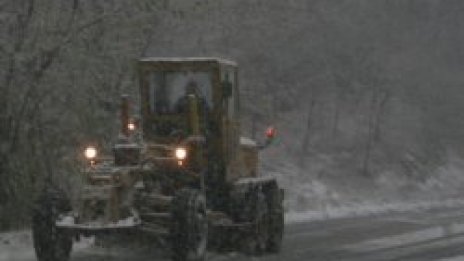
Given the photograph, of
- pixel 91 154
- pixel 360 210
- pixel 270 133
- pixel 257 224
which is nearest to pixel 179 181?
pixel 91 154

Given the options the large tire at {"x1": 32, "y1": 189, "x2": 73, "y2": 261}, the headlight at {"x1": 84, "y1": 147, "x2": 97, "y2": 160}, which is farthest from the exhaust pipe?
the large tire at {"x1": 32, "y1": 189, "x2": 73, "y2": 261}

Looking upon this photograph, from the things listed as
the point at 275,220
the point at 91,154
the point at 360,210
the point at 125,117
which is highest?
the point at 125,117

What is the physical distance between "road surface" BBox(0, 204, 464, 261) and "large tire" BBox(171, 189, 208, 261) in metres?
1.62

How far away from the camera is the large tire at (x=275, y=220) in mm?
17141

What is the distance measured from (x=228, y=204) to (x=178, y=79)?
6.89ft

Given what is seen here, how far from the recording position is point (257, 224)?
16578mm

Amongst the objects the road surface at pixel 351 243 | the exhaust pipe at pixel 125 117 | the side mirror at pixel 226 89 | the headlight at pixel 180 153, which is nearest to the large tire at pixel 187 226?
the headlight at pixel 180 153

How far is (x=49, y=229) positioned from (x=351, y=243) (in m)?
7.00

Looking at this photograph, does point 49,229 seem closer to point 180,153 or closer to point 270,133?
point 180,153

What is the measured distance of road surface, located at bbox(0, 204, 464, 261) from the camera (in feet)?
51.8

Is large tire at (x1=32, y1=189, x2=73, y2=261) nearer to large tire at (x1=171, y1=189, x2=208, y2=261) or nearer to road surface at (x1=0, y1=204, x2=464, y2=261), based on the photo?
road surface at (x1=0, y1=204, x2=464, y2=261)

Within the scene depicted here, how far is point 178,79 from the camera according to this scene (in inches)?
624

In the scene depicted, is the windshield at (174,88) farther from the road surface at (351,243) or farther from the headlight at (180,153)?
the road surface at (351,243)

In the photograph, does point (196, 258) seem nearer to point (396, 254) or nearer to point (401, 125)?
point (396, 254)
